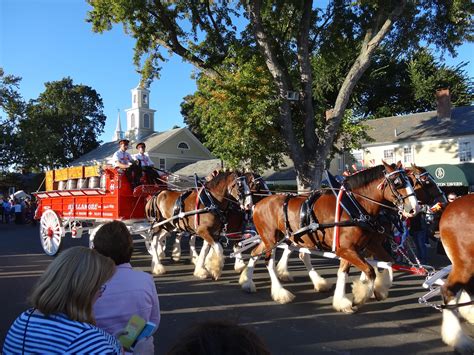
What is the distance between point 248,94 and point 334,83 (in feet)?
83.8

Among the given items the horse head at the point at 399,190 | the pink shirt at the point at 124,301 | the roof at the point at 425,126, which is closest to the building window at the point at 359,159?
the roof at the point at 425,126

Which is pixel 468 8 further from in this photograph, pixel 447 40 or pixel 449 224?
pixel 449 224

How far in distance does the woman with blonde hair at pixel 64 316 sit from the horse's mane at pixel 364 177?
5061 mm

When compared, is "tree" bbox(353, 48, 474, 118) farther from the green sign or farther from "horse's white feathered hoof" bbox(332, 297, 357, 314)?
"horse's white feathered hoof" bbox(332, 297, 357, 314)

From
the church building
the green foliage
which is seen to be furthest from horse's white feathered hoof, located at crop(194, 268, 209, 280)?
the church building

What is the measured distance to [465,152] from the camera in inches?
1061

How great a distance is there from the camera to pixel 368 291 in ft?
19.9

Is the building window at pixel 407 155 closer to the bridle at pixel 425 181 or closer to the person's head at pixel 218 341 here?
the bridle at pixel 425 181

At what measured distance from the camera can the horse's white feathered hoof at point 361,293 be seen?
238 inches

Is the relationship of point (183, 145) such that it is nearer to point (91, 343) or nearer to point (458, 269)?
point (458, 269)

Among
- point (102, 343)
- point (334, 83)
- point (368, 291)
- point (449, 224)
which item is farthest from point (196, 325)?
point (334, 83)

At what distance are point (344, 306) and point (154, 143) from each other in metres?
38.9

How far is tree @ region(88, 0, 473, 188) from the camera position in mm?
14664

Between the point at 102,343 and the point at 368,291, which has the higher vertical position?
the point at 102,343
